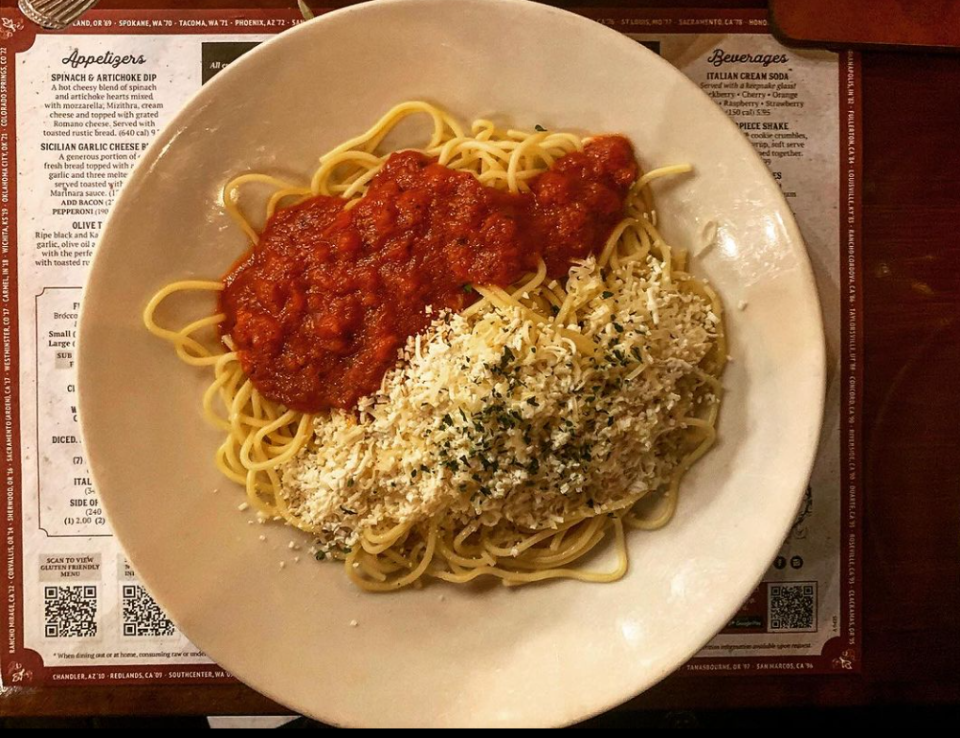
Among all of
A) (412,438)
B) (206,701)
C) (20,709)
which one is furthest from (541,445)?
(20,709)

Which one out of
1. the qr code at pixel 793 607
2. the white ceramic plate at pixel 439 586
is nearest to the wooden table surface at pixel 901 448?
the qr code at pixel 793 607

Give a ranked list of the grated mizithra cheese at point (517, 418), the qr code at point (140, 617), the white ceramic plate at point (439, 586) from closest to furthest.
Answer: the grated mizithra cheese at point (517, 418)
the white ceramic plate at point (439, 586)
the qr code at point (140, 617)

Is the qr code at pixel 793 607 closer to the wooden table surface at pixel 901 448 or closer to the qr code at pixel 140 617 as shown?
the wooden table surface at pixel 901 448

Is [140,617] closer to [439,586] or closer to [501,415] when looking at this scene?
[439,586]

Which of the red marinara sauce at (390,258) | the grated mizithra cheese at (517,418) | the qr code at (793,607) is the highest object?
the red marinara sauce at (390,258)

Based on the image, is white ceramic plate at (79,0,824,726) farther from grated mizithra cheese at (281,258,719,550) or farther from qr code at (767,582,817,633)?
qr code at (767,582,817,633)

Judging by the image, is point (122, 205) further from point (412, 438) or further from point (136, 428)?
point (412, 438)

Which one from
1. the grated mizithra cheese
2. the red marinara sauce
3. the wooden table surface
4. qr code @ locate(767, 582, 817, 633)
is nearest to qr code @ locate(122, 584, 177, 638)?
the wooden table surface

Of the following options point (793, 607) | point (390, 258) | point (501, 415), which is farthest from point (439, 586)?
point (793, 607)
